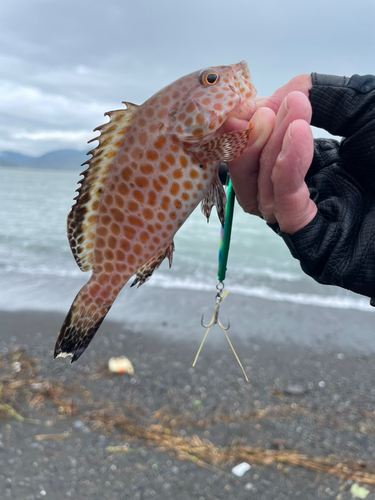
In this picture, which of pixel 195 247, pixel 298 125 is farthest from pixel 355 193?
pixel 195 247

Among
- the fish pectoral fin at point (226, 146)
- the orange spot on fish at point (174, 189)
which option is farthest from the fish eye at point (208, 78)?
the orange spot on fish at point (174, 189)

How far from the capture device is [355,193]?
2689 millimetres

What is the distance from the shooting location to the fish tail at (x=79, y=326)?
202 centimetres

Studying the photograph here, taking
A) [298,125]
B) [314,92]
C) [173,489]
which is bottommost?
[173,489]

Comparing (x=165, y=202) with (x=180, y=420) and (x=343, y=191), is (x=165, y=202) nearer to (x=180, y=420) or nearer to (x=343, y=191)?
(x=343, y=191)

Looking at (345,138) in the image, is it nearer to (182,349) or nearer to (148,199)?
(148,199)

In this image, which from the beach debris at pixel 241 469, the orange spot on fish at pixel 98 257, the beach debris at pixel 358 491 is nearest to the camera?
the orange spot on fish at pixel 98 257

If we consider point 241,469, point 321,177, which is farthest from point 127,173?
point 241,469

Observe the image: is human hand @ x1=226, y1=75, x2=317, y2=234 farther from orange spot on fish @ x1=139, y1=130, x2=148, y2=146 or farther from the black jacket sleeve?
orange spot on fish @ x1=139, y1=130, x2=148, y2=146

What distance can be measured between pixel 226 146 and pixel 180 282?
8752 millimetres

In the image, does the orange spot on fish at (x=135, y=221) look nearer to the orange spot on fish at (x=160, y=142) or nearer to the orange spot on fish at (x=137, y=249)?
the orange spot on fish at (x=137, y=249)

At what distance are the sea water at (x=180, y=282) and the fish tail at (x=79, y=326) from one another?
5.74 meters

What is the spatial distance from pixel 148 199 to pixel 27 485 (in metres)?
3.63

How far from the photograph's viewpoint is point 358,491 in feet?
13.4
